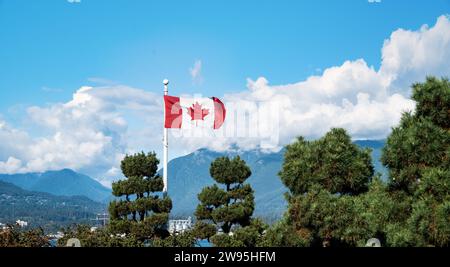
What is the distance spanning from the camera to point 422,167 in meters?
9.42

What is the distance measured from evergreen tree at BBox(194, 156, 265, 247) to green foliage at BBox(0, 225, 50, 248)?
5.86 m

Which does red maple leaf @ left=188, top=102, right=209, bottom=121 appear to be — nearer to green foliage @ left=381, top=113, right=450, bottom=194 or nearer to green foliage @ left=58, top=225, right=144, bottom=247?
green foliage @ left=58, top=225, right=144, bottom=247

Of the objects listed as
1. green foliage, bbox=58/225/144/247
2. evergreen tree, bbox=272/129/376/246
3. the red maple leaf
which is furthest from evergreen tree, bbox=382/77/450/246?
green foliage, bbox=58/225/144/247

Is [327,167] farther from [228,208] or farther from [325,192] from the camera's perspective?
[228,208]

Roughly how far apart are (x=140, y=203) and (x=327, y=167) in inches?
385

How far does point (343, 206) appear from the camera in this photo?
983cm

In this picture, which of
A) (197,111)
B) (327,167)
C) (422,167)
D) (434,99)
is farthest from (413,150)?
(197,111)

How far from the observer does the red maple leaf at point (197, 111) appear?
19828 millimetres

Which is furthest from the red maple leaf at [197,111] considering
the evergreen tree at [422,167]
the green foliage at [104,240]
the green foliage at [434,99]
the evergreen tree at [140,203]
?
the green foliage at [434,99]

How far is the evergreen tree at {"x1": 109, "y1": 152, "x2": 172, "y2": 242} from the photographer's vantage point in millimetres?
20141

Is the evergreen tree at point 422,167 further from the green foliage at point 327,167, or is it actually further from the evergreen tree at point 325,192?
the green foliage at point 327,167

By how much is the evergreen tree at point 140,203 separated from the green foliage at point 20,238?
8.25ft

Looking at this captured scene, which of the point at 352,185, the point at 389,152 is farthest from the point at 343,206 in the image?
the point at 352,185
